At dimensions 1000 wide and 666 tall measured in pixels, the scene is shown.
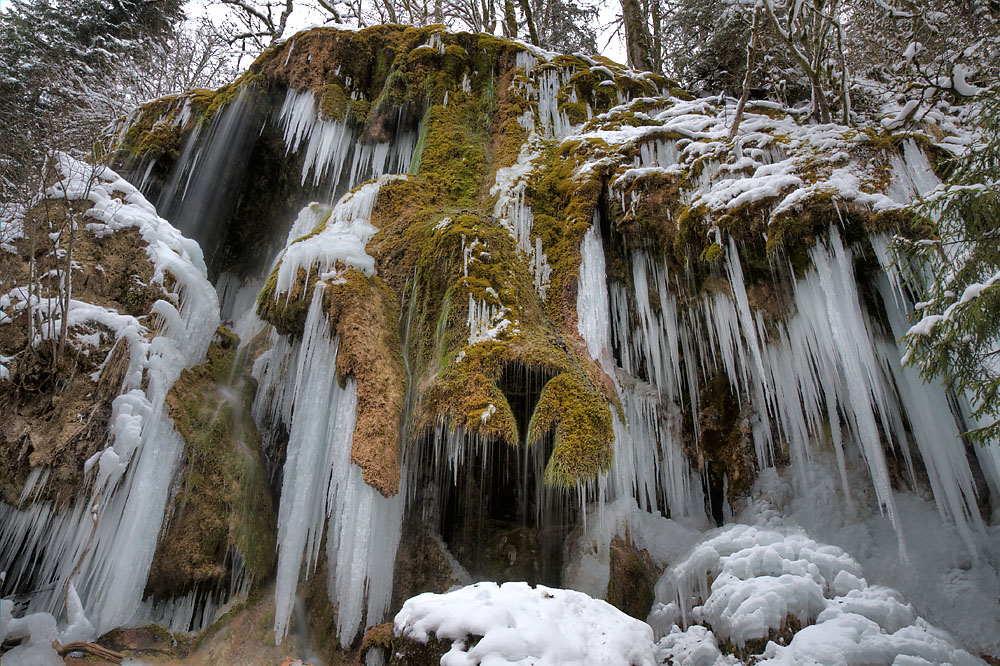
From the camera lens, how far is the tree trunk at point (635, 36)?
1091cm

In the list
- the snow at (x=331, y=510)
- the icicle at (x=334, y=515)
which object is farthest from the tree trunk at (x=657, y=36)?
the icicle at (x=334, y=515)

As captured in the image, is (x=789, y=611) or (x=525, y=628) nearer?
(x=525, y=628)

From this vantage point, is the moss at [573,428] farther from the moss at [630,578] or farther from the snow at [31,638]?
the snow at [31,638]

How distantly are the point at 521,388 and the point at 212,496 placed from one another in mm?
3367

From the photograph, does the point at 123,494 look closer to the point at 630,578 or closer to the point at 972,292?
the point at 630,578

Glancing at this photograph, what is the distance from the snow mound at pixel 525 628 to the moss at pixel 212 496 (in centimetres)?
264

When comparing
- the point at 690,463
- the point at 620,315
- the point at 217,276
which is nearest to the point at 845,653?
the point at 690,463

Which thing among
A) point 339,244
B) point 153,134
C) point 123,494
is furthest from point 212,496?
point 153,134

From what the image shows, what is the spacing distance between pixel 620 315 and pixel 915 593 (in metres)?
3.72

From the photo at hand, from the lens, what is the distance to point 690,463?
6.41 m

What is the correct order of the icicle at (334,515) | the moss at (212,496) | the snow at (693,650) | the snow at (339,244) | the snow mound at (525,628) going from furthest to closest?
1. the snow at (339,244)
2. the moss at (212,496)
3. the icicle at (334,515)
4. the snow at (693,650)
5. the snow mound at (525,628)

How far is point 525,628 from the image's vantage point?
340cm

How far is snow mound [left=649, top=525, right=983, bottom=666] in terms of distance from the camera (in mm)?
3621

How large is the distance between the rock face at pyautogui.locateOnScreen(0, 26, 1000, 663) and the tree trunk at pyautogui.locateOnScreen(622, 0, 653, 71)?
13.4 feet
